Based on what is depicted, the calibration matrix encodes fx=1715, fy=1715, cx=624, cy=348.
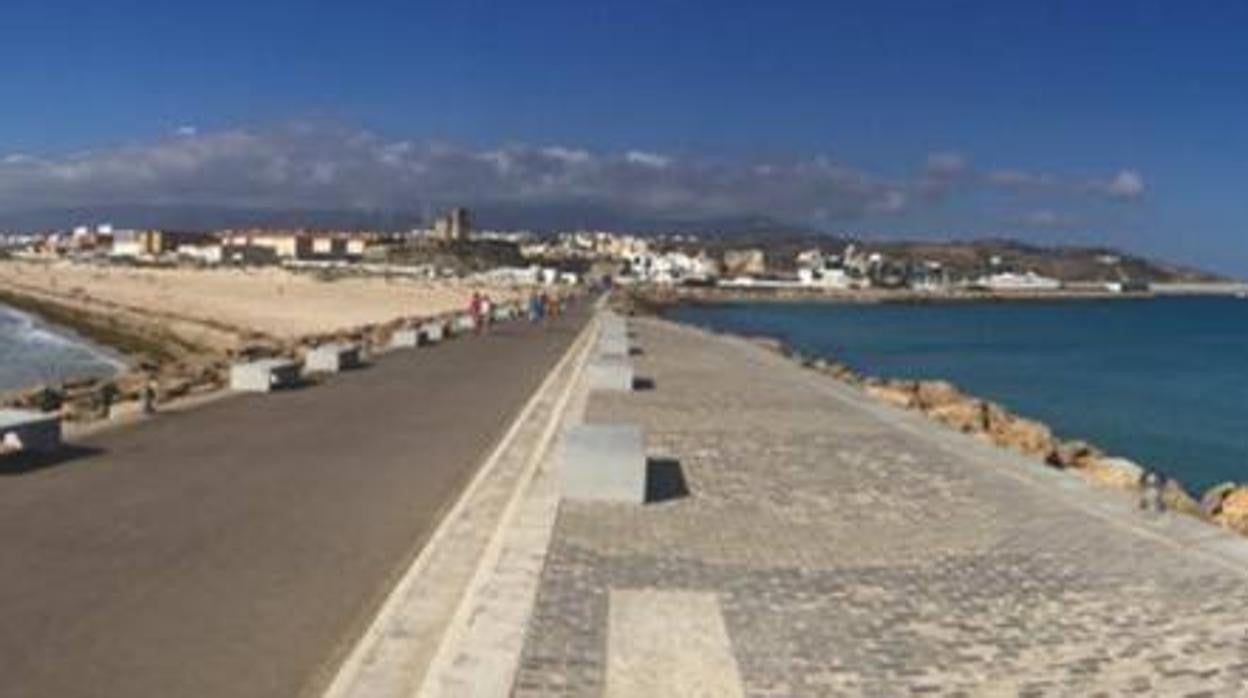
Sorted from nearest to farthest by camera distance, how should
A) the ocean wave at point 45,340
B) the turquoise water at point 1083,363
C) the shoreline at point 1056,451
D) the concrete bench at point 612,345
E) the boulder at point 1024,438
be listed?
the shoreline at point 1056,451 → the boulder at point 1024,438 → the concrete bench at point 612,345 → the turquoise water at point 1083,363 → the ocean wave at point 45,340

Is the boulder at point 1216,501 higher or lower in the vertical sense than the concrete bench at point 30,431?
lower

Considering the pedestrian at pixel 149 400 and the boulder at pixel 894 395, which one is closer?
the pedestrian at pixel 149 400

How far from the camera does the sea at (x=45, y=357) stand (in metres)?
36.1

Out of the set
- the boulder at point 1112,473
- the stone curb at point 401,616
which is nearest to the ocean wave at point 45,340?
the boulder at point 1112,473

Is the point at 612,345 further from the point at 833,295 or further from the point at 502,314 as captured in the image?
the point at 833,295

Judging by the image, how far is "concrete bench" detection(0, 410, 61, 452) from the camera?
13.5m

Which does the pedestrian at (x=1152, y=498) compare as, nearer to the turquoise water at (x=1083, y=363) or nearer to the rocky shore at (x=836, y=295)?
the turquoise water at (x=1083, y=363)

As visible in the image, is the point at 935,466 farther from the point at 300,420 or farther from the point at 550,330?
the point at 550,330

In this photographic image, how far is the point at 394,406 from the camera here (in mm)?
19438

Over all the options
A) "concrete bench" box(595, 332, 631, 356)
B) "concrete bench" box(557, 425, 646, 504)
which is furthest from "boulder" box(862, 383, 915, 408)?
"concrete bench" box(557, 425, 646, 504)

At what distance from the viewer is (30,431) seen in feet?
45.2

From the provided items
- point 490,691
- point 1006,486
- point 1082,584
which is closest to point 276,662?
point 490,691

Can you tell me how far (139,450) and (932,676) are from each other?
8.94 meters

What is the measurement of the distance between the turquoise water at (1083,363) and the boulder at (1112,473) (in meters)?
10.2
